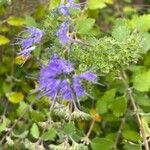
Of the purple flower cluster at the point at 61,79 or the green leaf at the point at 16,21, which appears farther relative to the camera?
the green leaf at the point at 16,21

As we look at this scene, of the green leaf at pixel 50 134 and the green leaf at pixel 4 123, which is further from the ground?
the green leaf at pixel 50 134

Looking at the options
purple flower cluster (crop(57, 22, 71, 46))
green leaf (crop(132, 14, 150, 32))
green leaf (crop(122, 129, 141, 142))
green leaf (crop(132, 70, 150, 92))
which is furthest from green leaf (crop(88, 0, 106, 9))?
purple flower cluster (crop(57, 22, 71, 46))

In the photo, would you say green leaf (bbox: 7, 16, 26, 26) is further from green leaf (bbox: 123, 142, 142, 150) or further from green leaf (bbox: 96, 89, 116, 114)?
green leaf (bbox: 123, 142, 142, 150)

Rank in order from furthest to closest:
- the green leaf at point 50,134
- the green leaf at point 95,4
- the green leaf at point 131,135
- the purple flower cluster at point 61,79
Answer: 1. the green leaf at point 95,4
2. the green leaf at point 131,135
3. the green leaf at point 50,134
4. the purple flower cluster at point 61,79

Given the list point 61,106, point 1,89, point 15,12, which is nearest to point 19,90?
point 1,89

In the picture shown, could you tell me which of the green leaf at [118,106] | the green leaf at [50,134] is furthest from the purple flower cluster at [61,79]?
the green leaf at [118,106]

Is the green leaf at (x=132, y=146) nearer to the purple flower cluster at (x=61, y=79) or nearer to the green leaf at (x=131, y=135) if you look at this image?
the green leaf at (x=131, y=135)

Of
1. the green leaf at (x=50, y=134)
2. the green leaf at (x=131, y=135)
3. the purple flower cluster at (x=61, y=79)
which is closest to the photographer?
the purple flower cluster at (x=61, y=79)
